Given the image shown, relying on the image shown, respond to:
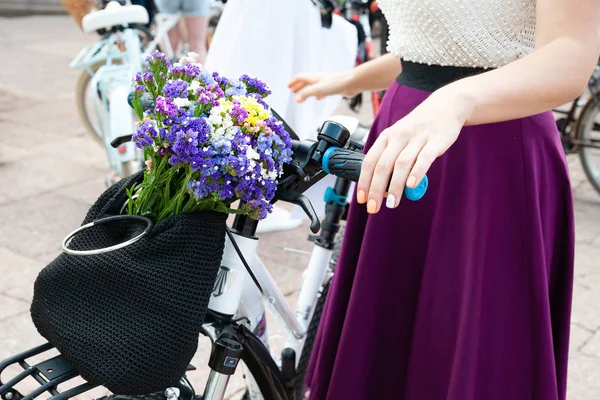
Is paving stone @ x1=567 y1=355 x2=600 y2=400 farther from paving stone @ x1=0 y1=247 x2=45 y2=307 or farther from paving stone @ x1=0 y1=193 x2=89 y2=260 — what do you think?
paving stone @ x1=0 y1=193 x2=89 y2=260

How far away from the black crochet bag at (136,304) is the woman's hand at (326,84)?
30.4 inches

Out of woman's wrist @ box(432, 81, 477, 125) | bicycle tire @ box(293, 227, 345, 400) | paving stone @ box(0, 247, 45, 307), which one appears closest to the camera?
woman's wrist @ box(432, 81, 477, 125)

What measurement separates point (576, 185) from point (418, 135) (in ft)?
14.5

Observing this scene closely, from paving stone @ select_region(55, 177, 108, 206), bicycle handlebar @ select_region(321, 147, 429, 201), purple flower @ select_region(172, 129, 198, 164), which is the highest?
bicycle handlebar @ select_region(321, 147, 429, 201)

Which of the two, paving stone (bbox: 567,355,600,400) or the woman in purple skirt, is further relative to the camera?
paving stone (bbox: 567,355,600,400)

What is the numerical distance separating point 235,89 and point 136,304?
1.28 feet

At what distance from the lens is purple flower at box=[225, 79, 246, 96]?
4.40 ft

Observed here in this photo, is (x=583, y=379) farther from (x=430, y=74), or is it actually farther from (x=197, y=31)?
(x=197, y=31)

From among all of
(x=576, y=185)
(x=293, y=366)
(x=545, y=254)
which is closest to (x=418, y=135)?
(x=545, y=254)

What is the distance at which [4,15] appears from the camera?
37.3 feet

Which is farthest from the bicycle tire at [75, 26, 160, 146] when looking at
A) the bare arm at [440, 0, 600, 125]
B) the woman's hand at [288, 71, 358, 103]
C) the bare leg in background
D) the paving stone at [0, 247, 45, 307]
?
the bare arm at [440, 0, 600, 125]

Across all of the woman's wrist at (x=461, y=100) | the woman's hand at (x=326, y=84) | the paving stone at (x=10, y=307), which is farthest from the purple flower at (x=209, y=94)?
the paving stone at (x=10, y=307)

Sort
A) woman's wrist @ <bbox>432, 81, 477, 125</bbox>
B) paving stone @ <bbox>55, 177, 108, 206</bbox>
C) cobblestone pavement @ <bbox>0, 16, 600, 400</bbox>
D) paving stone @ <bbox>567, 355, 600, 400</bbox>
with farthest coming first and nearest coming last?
paving stone @ <bbox>55, 177, 108, 206</bbox>, cobblestone pavement @ <bbox>0, 16, 600, 400</bbox>, paving stone @ <bbox>567, 355, 600, 400</bbox>, woman's wrist @ <bbox>432, 81, 477, 125</bbox>

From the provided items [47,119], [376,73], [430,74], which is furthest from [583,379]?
[47,119]
